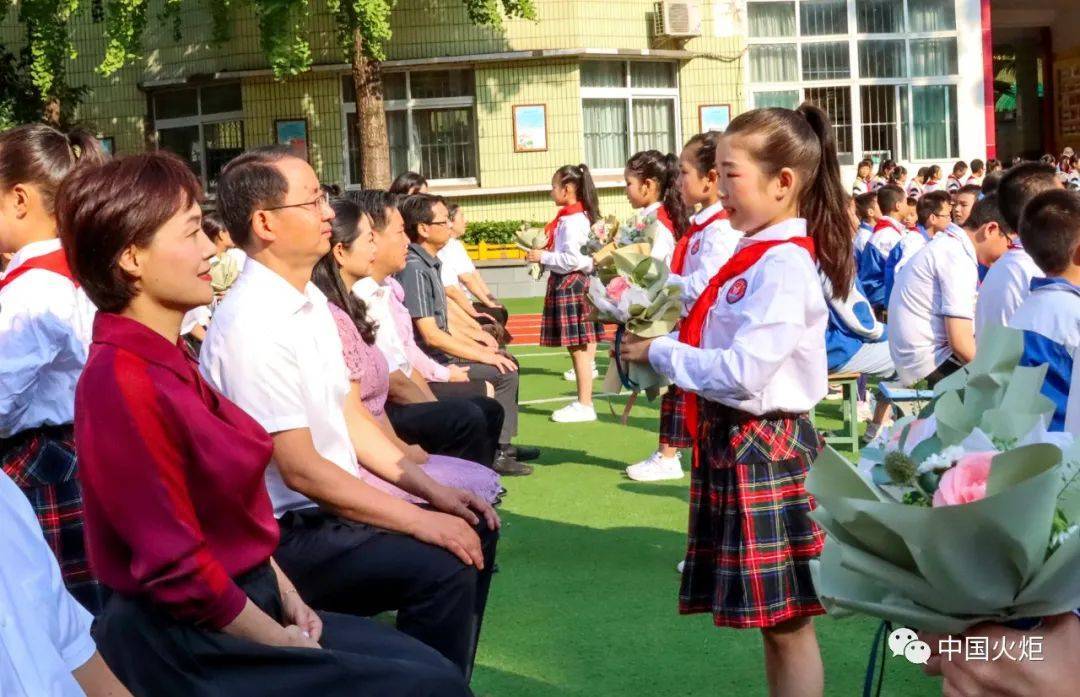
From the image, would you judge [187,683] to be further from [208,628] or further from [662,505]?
[662,505]

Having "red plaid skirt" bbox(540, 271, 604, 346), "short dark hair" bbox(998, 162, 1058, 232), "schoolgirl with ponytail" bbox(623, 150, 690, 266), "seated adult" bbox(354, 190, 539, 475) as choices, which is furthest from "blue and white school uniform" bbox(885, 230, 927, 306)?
"seated adult" bbox(354, 190, 539, 475)

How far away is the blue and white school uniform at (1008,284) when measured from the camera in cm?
582

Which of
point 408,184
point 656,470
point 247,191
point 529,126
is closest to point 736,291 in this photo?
point 247,191

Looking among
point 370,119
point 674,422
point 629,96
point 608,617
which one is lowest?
point 608,617

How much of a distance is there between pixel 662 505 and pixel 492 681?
279 cm

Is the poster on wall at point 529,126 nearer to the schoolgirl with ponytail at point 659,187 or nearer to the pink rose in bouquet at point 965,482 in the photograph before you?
the schoolgirl with ponytail at point 659,187

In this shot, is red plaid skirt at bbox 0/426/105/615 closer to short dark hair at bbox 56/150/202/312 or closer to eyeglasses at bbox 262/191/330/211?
eyeglasses at bbox 262/191/330/211

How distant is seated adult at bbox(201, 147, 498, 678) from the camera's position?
3.77m

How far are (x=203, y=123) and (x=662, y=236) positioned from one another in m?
18.0

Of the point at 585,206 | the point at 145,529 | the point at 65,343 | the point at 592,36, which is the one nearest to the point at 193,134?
the point at 592,36

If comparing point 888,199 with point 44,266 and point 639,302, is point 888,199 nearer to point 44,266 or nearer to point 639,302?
point 639,302

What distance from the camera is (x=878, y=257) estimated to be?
11414mm

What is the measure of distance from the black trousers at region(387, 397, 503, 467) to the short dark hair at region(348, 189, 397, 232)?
0.90m

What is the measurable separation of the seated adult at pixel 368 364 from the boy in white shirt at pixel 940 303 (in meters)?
2.57
